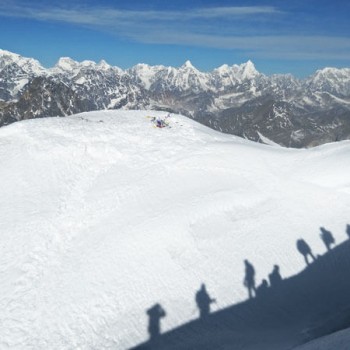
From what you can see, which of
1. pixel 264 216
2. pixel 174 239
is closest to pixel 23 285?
pixel 174 239

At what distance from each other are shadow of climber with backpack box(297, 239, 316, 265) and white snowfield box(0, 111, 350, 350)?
355 millimetres

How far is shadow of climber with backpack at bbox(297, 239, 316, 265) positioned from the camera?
25.8 meters

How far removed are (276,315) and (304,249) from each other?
6.17 m

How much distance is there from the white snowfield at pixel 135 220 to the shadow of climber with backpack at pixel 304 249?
0.35m

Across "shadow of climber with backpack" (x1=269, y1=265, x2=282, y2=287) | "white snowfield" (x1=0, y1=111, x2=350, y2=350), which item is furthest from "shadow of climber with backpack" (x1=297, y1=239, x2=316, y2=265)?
"shadow of climber with backpack" (x1=269, y1=265, x2=282, y2=287)

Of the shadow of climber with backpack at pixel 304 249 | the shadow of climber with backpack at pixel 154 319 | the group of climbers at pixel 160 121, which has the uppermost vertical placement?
the group of climbers at pixel 160 121

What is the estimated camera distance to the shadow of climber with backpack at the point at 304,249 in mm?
25781

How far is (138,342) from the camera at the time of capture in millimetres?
18531

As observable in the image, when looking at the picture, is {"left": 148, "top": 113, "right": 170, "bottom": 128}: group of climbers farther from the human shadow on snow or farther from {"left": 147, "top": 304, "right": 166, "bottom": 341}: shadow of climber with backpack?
{"left": 147, "top": 304, "right": 166, "bottom": 341}: shadow of climber with backpack

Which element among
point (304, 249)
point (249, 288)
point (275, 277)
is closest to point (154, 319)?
point (249, 288)

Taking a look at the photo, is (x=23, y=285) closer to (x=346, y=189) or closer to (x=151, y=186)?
(x=151, y=186)

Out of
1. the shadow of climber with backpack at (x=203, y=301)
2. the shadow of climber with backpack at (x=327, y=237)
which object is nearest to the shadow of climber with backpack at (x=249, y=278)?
the shadow of climber with backpack at (x=203, y=301)

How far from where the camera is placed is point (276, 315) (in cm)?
2128

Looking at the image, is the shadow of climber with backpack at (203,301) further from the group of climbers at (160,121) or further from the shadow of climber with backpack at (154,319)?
the group of climbers at (160,121)
